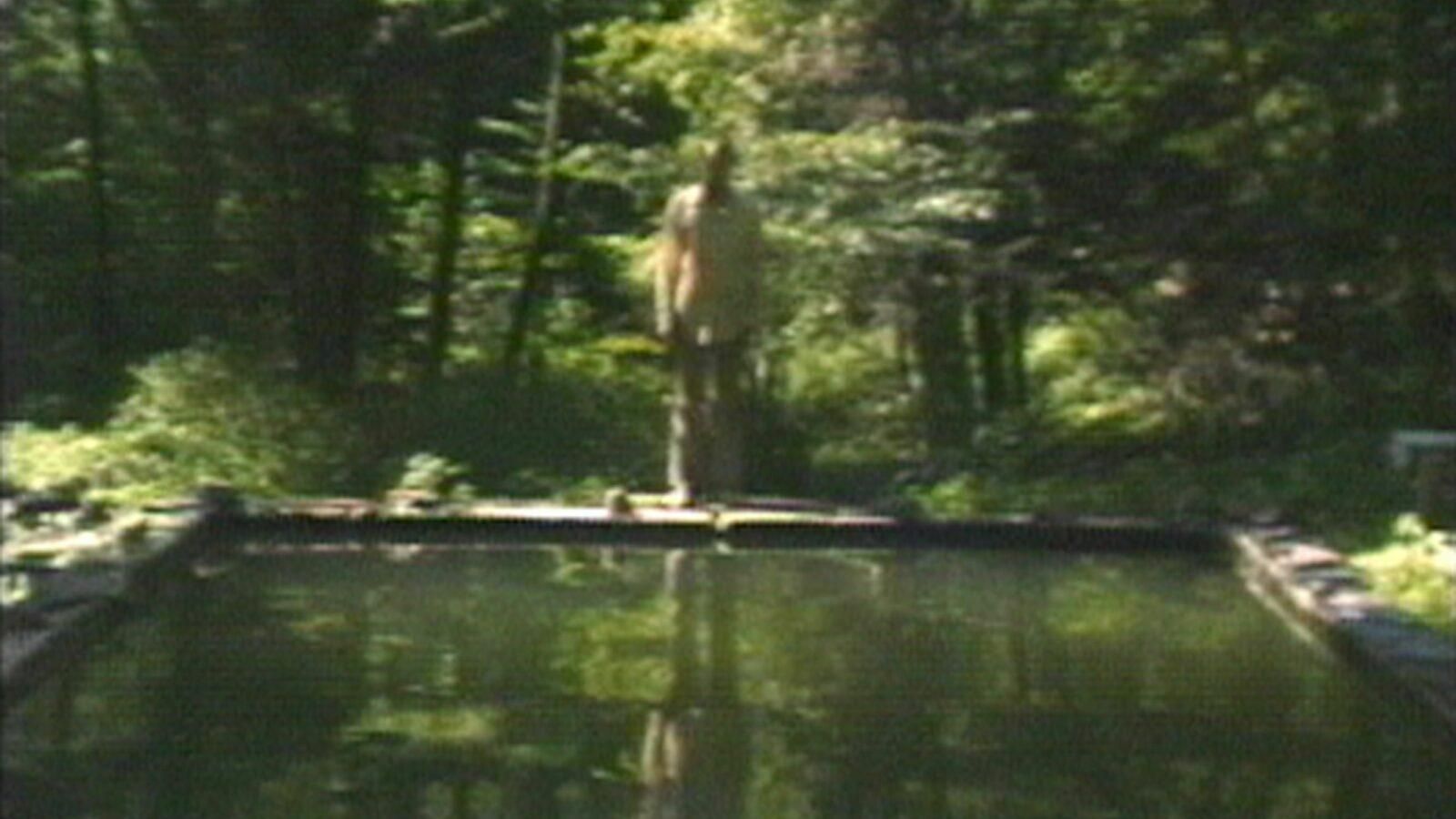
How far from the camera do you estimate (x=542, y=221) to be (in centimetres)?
1845

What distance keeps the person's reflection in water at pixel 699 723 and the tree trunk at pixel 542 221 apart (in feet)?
23.1

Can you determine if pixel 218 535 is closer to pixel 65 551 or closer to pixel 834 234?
pixel 65 551

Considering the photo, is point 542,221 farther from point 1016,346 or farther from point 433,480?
point 433,480

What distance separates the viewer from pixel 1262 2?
1556cm

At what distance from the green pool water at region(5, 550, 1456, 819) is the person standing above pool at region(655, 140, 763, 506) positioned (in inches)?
75.6

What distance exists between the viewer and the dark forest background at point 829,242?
15117mm

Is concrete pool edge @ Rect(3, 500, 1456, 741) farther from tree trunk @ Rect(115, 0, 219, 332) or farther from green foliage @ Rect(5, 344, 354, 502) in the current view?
tree trunk @ Rect(115, 0, 219, 332)

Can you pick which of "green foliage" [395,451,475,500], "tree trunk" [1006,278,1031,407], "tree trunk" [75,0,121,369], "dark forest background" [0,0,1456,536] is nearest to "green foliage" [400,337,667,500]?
"dark forest background" [0,0,1456,536]

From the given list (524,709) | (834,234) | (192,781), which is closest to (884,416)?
(834,234)

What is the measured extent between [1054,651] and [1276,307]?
22.5ft

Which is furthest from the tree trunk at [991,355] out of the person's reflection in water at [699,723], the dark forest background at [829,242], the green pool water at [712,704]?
the person's reflection in water at [699,723]

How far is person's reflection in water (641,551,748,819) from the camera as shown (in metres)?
6.68

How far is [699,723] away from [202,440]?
777cm

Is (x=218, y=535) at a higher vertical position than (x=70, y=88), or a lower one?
lower
